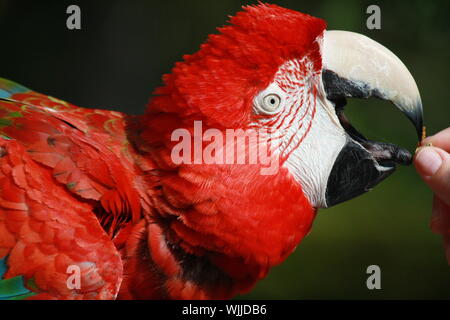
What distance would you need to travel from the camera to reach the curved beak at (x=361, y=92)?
889 mm

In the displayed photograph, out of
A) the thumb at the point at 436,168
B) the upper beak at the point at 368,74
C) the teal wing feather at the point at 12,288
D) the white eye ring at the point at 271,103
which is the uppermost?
the upper beak at the point at 368,74

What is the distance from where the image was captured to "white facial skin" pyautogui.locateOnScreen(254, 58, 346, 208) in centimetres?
91

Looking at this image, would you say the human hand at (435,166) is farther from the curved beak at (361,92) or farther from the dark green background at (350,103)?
the dark green background at (350,103)

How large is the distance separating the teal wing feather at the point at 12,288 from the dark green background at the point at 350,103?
1368 mm

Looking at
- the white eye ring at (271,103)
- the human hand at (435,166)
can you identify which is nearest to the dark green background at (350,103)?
the human hand at (435,166)

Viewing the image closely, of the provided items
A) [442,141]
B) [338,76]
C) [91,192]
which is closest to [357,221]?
[442,141]

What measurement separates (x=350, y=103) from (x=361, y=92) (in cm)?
131

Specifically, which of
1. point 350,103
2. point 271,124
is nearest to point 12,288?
point 271,124

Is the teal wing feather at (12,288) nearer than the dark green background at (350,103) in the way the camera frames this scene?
Yes

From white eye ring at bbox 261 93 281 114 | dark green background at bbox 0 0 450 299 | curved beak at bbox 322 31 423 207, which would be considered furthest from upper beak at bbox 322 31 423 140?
dark green background at bbox 0 0 450 299

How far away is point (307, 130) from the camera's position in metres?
0.94

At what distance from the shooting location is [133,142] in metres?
0.97
